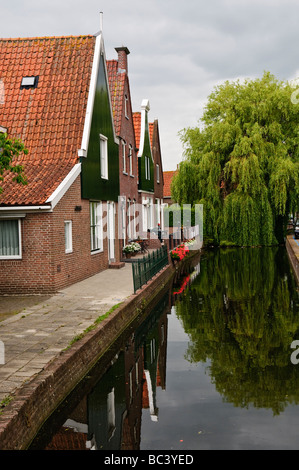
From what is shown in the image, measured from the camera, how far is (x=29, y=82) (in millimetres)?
16469

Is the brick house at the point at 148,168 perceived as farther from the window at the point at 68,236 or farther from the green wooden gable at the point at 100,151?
the window at the point at 68,236

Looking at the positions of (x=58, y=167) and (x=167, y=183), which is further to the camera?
(x=167, y=183)

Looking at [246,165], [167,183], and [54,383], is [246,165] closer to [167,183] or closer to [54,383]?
[54,383]

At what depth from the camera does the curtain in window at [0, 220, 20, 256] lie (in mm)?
13164

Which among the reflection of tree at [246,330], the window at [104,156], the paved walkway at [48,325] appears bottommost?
the reflection of tree at [246,330]

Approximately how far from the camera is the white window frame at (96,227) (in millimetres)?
16788

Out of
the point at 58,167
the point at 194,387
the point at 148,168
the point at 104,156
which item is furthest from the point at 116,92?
the point at 194,387

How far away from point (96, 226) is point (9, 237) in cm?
469

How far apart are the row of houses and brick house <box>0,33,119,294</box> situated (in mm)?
28

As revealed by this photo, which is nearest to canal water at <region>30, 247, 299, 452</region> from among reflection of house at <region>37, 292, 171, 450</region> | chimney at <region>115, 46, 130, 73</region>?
reflection of house at <region>37, 292, 171, 450</region>

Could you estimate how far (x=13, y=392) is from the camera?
5.69 metres

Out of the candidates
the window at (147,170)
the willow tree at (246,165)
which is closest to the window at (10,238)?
the window at (147,170)

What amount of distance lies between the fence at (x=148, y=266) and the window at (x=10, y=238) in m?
3.32
